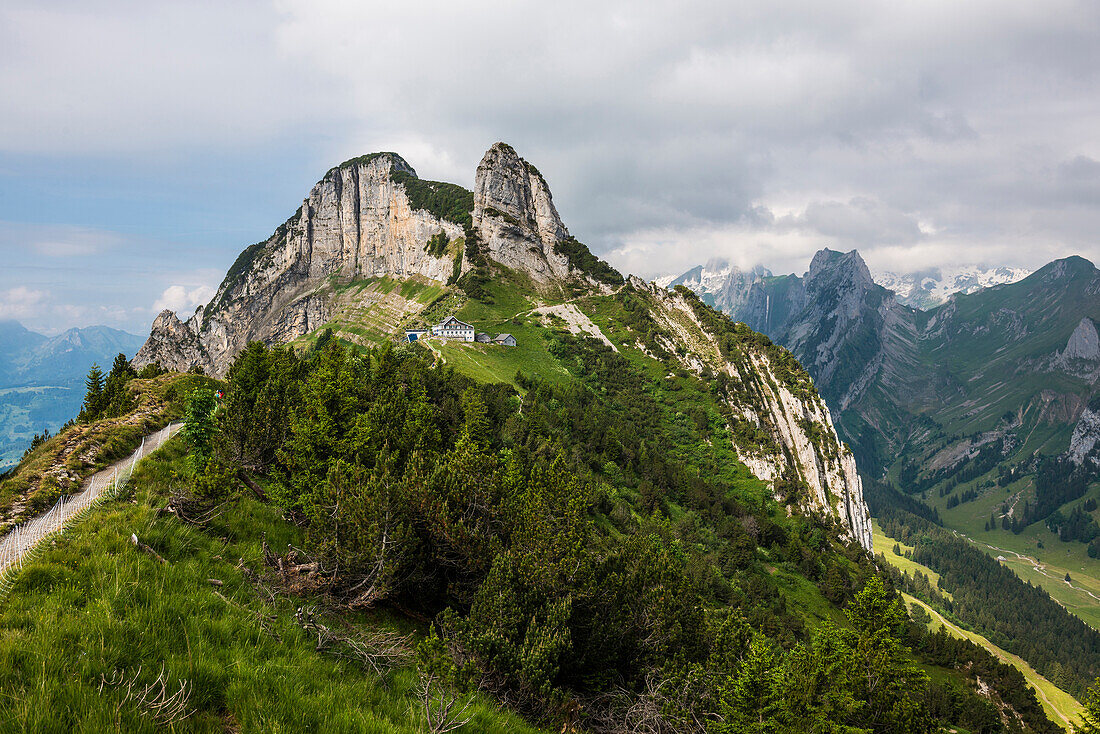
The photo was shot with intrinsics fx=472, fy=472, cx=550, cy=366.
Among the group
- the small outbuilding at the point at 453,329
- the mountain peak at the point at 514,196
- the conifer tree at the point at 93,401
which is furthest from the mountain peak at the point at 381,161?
the conifer tree at the point at 93,401

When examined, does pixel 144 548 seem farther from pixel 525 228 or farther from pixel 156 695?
pixel 525 228

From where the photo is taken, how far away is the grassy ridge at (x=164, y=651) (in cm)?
481

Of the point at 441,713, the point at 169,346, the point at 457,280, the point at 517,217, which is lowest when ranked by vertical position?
the point at 441,713

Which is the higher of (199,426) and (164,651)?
(199,426)

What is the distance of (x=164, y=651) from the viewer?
20.1ft

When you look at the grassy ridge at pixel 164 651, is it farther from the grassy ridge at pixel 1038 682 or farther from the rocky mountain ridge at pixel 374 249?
the grassy ridge at pixel 1038 682

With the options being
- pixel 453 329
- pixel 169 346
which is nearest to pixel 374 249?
pixel 169 346

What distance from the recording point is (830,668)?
52.2 feet

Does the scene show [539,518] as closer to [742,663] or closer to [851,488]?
[742,663]

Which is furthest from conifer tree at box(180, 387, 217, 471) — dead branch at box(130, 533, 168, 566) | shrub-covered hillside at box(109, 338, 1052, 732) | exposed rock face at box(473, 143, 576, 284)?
exposed rock face at box(473, 143, 576, 284)

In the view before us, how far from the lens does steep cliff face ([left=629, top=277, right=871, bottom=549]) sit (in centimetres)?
8300

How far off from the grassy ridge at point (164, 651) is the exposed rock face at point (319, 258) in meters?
163

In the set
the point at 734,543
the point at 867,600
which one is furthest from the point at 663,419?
the point at 867,600

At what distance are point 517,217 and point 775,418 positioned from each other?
9071 centimetres
